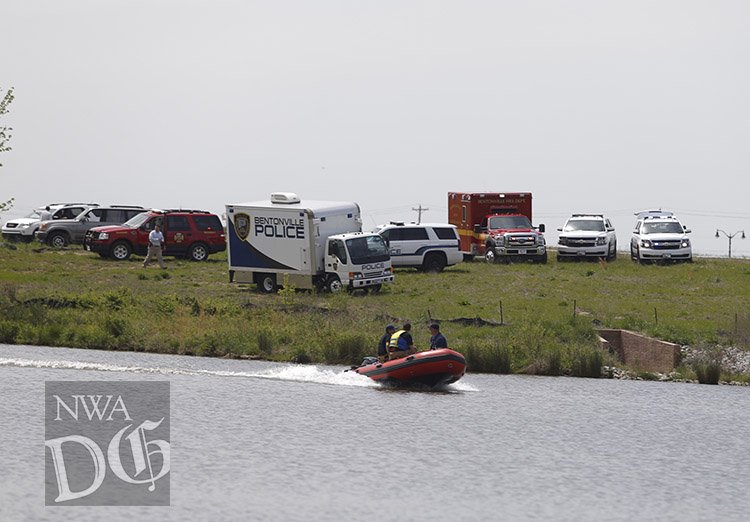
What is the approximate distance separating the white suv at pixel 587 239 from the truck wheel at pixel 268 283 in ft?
47.4

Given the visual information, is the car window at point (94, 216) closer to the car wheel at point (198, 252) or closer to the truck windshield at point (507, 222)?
the car wheel at point (198, 252)

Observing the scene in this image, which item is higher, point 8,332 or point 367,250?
point 367,250

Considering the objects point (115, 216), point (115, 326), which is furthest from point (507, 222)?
point (115, 326)

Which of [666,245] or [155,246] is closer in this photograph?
[155,246]

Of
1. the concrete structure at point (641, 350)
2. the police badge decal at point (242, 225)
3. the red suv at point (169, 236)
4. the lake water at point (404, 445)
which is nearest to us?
the lake water at point (404, 445)

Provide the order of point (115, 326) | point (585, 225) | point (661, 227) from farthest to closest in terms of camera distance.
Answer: point (585, 225) < point (661, 227) < point (115, 326)

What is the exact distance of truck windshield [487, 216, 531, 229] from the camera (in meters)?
57.8

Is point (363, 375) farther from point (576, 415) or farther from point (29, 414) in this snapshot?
point (29, 414)

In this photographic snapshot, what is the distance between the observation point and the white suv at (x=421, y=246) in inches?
2101

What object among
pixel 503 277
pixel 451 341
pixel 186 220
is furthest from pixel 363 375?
pixel 186 220

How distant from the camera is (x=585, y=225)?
2329 inches

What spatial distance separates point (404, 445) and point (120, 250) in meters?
27.5

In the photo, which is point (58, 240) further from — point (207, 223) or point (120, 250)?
point (207, 223)
